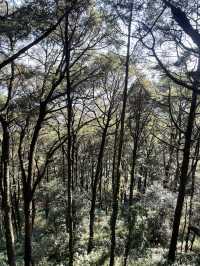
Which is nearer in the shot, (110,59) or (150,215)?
(110,59)

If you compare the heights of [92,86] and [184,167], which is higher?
[92,86]

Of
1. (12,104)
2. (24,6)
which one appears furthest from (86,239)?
(24,6)

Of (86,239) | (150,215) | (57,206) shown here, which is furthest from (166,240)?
(57,206)

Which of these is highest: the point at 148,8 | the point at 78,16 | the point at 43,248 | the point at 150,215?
the point at 78,16

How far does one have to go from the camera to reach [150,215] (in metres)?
18.7

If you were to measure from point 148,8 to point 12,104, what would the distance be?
6.07 metres

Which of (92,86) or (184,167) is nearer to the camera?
(184,167)

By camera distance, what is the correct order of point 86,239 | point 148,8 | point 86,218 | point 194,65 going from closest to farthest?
point 148,8 < point 194,65 < point 86,239 < point 86,218

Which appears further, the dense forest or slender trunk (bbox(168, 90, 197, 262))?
slender trunk (bbox(168, 90, 197, 262))

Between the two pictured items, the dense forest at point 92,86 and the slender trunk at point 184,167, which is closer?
the dense forest at point 92,86

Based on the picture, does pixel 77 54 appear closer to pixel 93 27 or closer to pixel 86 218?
pixel 93 27

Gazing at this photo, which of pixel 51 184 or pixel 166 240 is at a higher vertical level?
pixel 51 184

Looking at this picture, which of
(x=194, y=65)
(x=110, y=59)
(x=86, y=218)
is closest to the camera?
(x=194, y=65)

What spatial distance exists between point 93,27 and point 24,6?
3.36 meters
